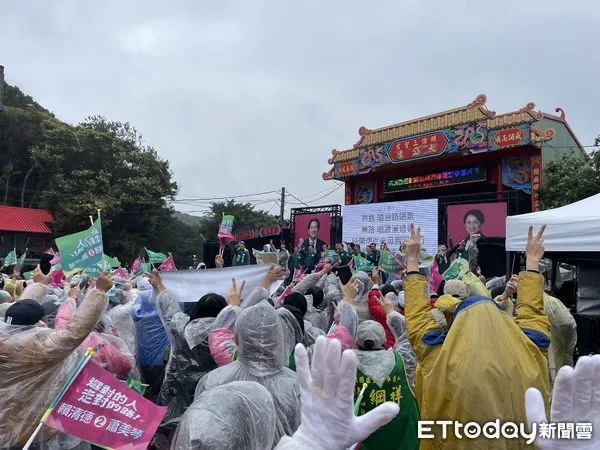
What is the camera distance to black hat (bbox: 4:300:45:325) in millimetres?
2756

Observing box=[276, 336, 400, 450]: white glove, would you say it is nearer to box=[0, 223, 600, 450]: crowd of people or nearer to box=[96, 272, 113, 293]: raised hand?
box=[0, 223, 600, 450]: crowd of people

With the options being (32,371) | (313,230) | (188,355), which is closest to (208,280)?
(188,355)

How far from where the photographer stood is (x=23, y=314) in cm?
277

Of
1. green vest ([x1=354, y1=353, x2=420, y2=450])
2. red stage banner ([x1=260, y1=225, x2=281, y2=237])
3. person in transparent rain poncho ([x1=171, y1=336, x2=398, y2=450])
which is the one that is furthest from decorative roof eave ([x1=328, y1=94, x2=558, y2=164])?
person in transparent rain poncho ([x1=171, y1=336, x2=398, y2=450])

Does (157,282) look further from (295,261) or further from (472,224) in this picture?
(472,224)


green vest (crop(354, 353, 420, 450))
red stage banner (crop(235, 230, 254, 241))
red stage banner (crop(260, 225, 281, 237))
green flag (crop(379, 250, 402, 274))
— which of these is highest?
red stage banner (crop(260, 225, 281, 237))

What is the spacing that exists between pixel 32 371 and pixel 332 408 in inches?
68.1

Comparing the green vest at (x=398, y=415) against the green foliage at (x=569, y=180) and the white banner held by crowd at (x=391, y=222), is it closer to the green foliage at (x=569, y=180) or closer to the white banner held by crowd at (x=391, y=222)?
the green foliage at (x=569, y=180)

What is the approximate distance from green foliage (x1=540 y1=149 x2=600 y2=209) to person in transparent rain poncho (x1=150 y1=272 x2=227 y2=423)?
483 inches

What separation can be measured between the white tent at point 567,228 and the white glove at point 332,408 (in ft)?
13.9

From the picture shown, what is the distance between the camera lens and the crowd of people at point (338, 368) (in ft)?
4.91

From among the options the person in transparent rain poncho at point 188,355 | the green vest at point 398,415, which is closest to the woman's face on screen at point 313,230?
the person in transparent rain poncho at point 188,355

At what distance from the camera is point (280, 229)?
22.2m

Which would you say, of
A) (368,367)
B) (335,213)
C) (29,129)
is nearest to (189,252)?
(29,129)
